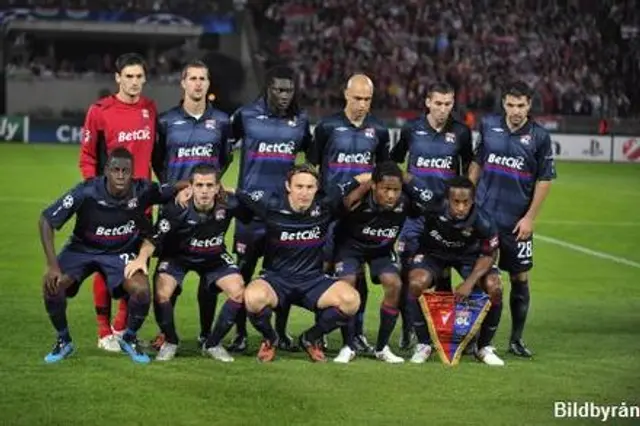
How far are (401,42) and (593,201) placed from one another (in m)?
16.6

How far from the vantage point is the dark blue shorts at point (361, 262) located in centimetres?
1041

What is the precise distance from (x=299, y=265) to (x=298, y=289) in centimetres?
21

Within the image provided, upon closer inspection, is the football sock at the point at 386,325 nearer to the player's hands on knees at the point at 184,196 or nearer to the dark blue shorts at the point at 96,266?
the player's hands on knees at the point at 184,196

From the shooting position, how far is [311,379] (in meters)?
9.21

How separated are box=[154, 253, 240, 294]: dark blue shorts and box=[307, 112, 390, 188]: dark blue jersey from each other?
1.12 m

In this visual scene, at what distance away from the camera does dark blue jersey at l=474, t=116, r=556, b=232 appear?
1064 centimetres

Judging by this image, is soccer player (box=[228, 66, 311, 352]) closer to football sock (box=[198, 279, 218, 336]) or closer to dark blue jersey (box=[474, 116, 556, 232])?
football sock (box=[198, 279, 218, 336])

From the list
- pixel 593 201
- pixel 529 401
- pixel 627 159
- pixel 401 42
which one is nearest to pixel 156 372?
pixel 529 401

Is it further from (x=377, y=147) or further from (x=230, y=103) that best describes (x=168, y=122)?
(x=230, y=103)

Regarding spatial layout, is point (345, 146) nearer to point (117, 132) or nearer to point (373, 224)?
point (373, 224)

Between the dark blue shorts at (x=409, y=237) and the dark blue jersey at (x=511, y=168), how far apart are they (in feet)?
1.81

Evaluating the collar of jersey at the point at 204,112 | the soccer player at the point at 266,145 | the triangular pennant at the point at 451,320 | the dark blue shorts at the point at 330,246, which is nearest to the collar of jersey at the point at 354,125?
the soccer player at the point at 266,145

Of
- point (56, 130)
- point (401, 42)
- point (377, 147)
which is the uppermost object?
point (377, 147)

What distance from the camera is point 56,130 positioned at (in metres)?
36.1
